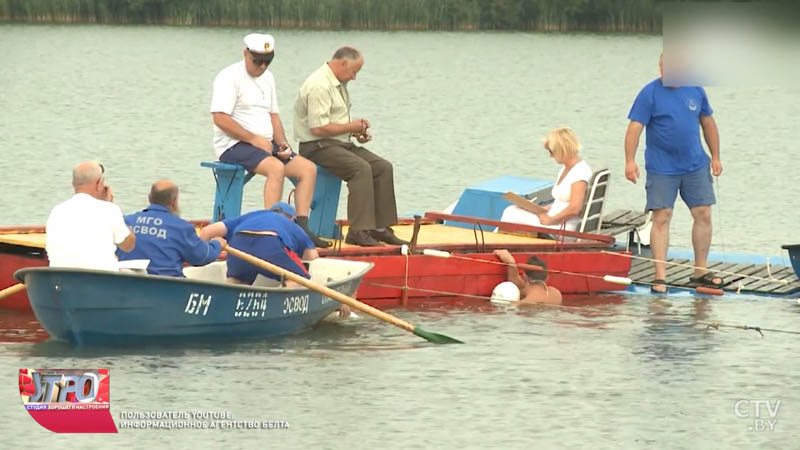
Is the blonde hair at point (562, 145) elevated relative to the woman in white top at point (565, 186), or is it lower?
elevated

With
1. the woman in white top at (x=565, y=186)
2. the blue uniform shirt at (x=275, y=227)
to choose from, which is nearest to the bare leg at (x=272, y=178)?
the blue uniform shirt at (x=275, y=227)

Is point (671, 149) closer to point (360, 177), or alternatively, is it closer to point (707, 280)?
point (707, 280)

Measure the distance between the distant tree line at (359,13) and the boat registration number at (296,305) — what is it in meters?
42.1

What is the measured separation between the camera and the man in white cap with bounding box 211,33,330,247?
15023 mm

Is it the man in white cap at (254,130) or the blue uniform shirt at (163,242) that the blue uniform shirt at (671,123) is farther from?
the blue uniform shirt at (163,242)

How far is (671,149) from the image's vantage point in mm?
15531

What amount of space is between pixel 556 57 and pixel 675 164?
43.1 metres

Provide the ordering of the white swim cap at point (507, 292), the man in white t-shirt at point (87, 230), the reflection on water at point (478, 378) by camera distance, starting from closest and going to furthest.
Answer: the reflection on water at point (478, 378) → the man in white t-shirt at point (87, 230) → the white swim cap at point (507, 292)

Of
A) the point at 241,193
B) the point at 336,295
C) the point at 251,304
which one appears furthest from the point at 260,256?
the point at 241,193

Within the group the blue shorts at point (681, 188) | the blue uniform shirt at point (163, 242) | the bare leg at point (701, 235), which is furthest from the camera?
the bare leg at point (701, 235)

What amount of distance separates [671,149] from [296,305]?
147 inches

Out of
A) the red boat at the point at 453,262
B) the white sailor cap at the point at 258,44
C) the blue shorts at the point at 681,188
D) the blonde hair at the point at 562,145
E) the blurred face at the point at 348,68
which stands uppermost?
the white sailor cap at the point at 258,44

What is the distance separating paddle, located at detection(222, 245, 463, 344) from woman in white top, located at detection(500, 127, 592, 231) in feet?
7.80

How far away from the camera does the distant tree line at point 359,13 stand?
58312mm
